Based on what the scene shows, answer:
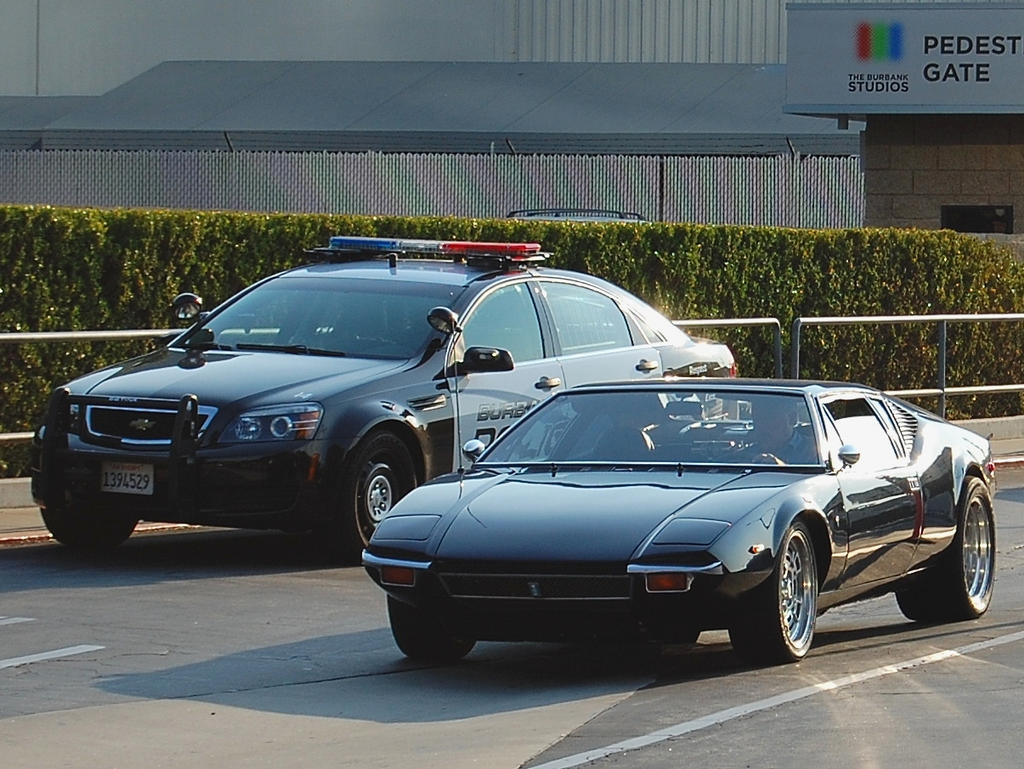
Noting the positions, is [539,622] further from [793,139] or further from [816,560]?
[793,139]

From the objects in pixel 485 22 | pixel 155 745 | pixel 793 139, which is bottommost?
pixel 155 745

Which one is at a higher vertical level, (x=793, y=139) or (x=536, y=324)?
(x=793, y=139)

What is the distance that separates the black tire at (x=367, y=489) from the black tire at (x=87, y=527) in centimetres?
114

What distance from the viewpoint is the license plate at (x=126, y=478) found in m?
11.8

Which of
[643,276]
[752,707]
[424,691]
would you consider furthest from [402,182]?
[752,707]

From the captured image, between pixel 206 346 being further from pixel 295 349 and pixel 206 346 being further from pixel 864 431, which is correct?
pixel 864 431

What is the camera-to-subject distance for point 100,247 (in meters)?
15.8

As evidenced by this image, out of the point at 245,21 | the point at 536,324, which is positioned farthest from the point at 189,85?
the point at 536,324

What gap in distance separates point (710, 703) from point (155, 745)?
2072 millimetres

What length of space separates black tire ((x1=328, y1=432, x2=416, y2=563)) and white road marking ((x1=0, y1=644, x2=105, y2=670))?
8.52ft

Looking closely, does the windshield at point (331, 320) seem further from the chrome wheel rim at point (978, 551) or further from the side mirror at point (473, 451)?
the chrome wheel rim at point (978, 551)

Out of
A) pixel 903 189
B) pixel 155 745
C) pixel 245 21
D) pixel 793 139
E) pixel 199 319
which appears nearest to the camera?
pixel 155 745

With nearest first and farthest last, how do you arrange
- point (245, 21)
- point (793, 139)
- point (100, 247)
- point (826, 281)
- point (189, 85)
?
1. point (100, 247)
2. point (826, 281)
3. point (793, 139)
4. point (189, 85)
5. point (245, 21)

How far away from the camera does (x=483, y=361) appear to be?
1270cm
